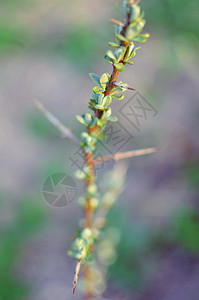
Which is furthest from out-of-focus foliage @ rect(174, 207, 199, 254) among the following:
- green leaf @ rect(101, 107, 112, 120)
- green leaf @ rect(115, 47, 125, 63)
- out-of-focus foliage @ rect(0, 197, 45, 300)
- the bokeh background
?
green leaf @ rect(115, 47, 125, 63)

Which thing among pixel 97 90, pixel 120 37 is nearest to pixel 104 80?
pixel 97 90

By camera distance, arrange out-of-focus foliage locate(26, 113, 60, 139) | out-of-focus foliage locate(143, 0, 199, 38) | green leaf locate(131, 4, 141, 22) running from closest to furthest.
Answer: green leaf locate(131, 4, 141, 22)
out-of-focus foliage locate(26, 113, 60, 139)
out-of-focus foliage locate(143, 0, 199, 38)

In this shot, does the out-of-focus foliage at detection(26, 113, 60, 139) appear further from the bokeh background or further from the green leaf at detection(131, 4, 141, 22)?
the green leaf at detection(131, 4, 141, 22)

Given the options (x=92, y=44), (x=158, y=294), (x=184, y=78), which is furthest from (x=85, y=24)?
(x=158, y=294)

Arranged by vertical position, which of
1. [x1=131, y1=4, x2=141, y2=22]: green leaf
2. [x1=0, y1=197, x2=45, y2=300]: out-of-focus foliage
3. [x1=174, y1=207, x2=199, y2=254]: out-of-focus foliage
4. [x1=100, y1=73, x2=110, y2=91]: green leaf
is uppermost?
[x1=131, y1=4, x2=141, y2=22]: green leaf

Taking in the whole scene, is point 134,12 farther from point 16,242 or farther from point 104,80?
point 16,242

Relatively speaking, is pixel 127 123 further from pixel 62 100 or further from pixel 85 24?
pixel 85 24
